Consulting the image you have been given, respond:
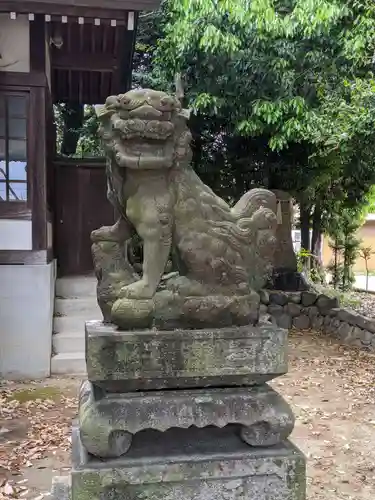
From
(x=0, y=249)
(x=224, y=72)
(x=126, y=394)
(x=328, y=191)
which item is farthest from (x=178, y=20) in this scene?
(x=126, y=394)

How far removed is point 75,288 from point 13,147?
256cm

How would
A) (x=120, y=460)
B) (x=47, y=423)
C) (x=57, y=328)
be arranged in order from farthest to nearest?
(x=57, y=328), (x=47, y=423), (x=120, y=460)

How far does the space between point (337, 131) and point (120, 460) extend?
265 inches

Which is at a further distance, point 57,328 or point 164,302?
point 57,328

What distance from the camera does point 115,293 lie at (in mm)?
2666

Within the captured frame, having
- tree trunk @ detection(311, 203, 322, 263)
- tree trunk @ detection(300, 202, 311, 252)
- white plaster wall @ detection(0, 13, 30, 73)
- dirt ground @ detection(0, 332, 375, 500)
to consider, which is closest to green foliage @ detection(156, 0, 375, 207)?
white plaster wall @ detection(0, 13, 30, 73)

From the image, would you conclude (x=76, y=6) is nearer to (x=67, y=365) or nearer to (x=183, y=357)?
(x=67, y=365)

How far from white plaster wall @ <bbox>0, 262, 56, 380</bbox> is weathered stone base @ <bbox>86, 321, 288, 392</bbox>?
476 centimetres

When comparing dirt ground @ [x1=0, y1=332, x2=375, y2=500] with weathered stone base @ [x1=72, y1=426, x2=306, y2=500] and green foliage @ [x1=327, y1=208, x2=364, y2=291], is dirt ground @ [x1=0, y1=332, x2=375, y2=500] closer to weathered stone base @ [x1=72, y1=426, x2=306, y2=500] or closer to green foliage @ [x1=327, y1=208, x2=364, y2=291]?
weathered stone base @ [x1=72, y1=426, x2=306, y2=500]

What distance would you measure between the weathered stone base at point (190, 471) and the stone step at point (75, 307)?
563 cm

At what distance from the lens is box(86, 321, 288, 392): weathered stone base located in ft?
8.03

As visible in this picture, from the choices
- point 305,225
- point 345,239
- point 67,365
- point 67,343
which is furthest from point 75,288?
point 345,239

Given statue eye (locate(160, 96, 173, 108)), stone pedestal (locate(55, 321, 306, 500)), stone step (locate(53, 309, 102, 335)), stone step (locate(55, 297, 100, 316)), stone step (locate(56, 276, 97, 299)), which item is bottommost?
stone step (locate(53, 309, 102, 335))

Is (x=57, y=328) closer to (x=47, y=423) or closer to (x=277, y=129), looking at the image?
(x=47, y=423)
